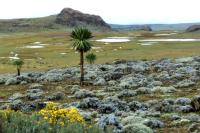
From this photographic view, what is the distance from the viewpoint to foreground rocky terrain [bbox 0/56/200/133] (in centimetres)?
2555

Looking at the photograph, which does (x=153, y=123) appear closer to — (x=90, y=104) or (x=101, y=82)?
(x=90, y=104)

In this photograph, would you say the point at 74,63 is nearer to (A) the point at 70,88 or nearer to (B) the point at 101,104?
(A) the point at 70,88

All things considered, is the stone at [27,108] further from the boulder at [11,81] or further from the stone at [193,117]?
the boulder at [11,81]

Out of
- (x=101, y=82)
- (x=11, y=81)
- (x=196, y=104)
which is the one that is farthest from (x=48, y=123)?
(x=11, y=81)

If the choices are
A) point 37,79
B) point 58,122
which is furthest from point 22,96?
point 58,122

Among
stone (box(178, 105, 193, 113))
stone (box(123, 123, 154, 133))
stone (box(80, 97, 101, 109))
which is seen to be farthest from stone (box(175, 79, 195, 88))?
stone (box(123, 123, 154, 133))

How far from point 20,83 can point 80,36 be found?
9.26 metres

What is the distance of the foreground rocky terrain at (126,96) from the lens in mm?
25547

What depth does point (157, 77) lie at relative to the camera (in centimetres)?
5169

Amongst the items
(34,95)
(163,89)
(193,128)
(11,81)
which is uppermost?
(193,128)

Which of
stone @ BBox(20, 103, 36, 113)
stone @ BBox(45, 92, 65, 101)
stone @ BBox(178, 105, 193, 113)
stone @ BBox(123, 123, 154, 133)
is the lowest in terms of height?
stone @ BBox(45, 92, 65, 101)

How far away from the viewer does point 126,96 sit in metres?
39.3

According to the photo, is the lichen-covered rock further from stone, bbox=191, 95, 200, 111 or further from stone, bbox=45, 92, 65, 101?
stone, bbox=191, 95, 200, 111

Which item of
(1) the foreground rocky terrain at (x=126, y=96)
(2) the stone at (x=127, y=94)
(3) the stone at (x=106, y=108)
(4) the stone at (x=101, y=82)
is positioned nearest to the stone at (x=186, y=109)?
(1) the foreground rocky terrain at (x=126, y=96)
